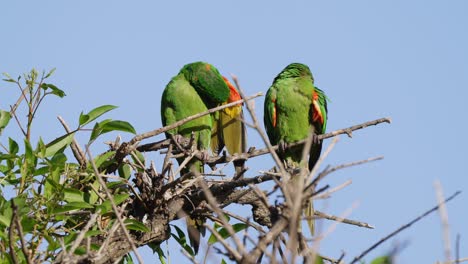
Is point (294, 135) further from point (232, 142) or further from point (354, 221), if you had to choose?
point (354, 221)

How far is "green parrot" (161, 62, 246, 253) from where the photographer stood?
6594 millimetres

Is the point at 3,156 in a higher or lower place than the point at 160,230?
higher

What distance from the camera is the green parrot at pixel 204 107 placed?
6594 millimetres

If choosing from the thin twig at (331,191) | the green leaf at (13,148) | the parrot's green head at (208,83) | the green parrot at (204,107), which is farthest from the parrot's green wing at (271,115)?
the thin twig at (331,191)

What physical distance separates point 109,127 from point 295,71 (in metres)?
3.13

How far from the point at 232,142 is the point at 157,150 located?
1638mm

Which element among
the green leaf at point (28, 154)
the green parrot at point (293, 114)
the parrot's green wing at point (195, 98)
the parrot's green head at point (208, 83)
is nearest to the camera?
the green leaf at point (28, 154)

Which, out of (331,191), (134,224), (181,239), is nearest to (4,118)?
(134,224)

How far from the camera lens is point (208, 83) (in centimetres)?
673

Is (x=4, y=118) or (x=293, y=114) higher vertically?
(x=4, y=118)

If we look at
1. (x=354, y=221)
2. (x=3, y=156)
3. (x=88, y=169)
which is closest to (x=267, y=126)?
(x=354, y=221)

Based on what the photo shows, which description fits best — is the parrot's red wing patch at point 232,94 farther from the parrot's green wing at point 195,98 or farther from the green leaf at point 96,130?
the green leaf at point 96,130

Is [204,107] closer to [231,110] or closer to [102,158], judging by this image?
[231,110]

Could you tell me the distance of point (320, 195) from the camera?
2.16 m
